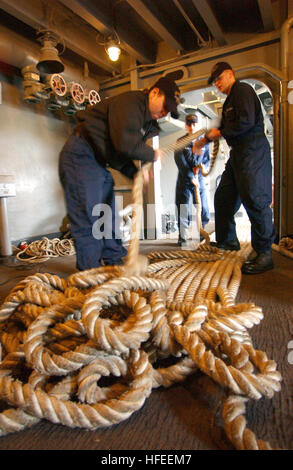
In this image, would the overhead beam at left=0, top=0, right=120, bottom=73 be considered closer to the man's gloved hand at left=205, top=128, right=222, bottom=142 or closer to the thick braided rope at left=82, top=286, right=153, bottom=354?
the man's gloved hand at left=205, top=128, right=222, bottom=142

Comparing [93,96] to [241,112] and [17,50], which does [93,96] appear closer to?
[17,50]

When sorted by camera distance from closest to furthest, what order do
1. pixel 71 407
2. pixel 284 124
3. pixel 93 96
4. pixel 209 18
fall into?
pixel 71 407 → pixel 209 18 → pixel 284 124 → pixel 93 96

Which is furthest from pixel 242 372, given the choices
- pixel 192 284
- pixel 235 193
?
pixel 235 193

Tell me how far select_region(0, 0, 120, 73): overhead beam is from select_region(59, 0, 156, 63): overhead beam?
0.36 meters

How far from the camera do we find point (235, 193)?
2082 millimetres

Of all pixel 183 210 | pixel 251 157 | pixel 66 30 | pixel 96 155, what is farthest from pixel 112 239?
pixel 66 30

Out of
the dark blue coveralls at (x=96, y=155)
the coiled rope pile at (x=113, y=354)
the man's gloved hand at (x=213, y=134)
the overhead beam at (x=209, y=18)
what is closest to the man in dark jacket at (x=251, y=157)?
the man's gloved hand at (x=213, y=134)

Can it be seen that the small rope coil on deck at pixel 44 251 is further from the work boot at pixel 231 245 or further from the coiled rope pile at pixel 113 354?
the coiled rope pile at pixel 113 354

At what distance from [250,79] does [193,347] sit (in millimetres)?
2820

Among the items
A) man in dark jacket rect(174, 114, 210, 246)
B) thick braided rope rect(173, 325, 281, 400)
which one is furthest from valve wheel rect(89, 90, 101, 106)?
thick braided rope rect(173, 325, 281, 400)

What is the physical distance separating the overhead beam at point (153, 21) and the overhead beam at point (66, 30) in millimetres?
791

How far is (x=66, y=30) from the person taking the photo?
273 centimetres

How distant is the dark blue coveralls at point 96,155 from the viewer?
1.42 meters

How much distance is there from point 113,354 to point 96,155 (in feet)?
4.02
